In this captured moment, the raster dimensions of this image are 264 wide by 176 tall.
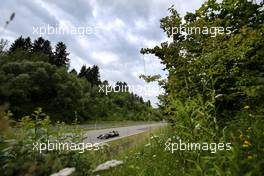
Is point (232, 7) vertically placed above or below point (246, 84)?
above

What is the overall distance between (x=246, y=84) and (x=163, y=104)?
5.99ft

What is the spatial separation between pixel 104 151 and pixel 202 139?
3873mm

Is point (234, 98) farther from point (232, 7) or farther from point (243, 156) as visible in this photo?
point (243, 156)

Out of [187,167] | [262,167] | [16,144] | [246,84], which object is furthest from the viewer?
[246,84]

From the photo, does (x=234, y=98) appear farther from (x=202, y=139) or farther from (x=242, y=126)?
(x=202, y=139)

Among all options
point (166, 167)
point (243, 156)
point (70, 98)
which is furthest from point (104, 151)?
point (70, 98)

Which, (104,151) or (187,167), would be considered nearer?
(187,167)

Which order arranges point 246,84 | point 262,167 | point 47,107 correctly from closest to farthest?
point 262,167
point 246,84
point 47,107

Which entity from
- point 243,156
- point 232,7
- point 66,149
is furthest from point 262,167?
point 232,7

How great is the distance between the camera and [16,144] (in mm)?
3422

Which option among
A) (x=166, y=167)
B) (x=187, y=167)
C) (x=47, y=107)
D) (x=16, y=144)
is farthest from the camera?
(x=47, y=107)

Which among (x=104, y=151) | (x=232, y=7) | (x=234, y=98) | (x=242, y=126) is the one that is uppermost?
(x=232, y=7)

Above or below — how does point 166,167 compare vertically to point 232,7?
below

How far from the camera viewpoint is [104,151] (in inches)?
279
